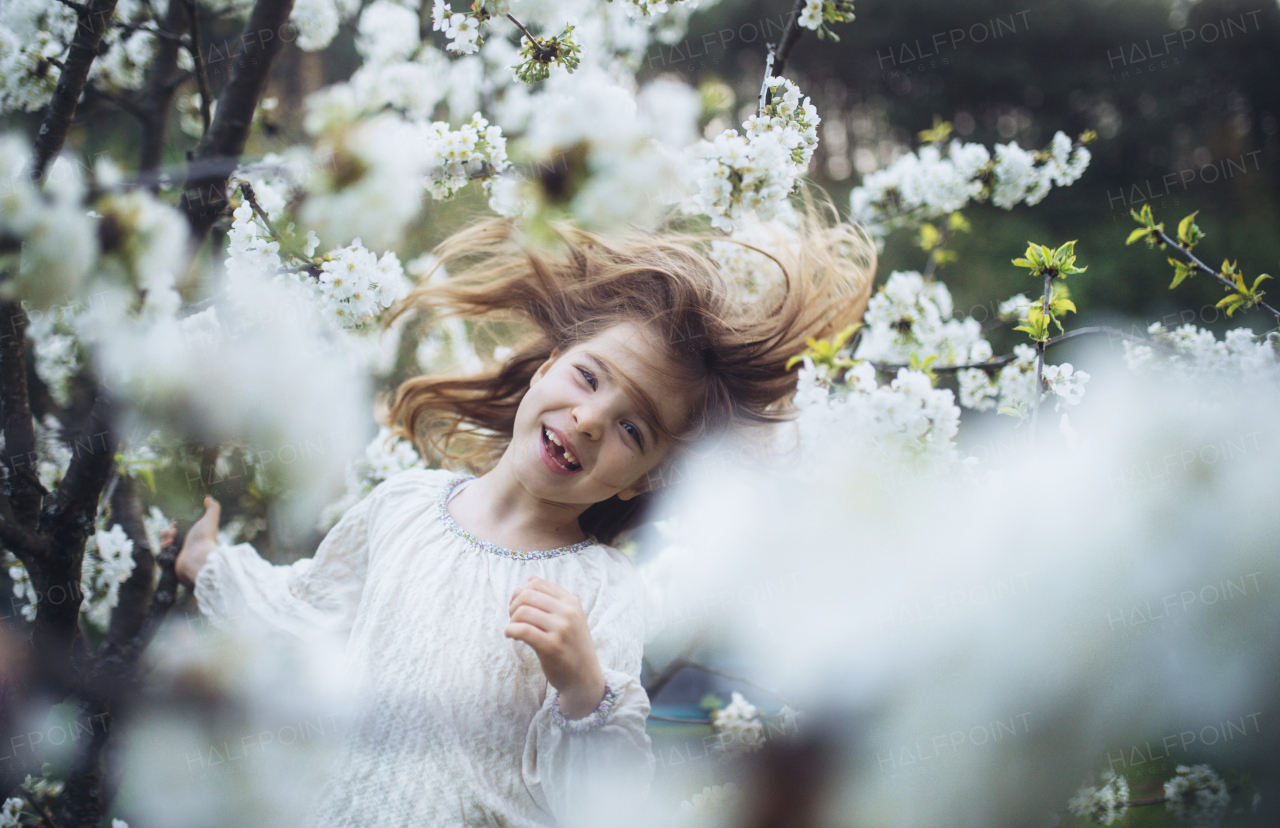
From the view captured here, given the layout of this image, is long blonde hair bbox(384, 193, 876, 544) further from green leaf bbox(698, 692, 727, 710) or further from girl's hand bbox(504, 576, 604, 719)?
green leaf bbox(698, 692, 727, 710)

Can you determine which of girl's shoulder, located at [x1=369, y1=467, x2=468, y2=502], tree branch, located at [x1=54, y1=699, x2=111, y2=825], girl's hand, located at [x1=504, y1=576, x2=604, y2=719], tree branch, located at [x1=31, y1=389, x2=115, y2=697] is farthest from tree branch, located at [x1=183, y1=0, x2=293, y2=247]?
tree branch, located at [x1=54, y1=699, x2=111, y2=825]

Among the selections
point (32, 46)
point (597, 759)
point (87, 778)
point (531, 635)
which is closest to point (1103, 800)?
point (597, 759)

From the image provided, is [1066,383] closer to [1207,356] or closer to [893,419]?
[1207,356]

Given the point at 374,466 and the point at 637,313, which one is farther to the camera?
the point at 374,466

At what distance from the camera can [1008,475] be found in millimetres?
1009

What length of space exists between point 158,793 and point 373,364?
4.41ft

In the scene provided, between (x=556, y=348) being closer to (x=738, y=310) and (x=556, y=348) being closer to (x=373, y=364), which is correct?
(x=738, y=310)

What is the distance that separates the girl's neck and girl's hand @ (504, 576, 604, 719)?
27 cm

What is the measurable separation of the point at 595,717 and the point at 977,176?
1631 mm

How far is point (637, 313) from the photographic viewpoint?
55.4 inches

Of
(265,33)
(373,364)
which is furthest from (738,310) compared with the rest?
(373,364)

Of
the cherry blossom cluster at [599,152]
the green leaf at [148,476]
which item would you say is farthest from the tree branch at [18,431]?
the cherry blossom cluster at [599,152]

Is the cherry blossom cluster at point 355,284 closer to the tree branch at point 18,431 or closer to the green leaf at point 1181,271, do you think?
the tree branch at point 18,431

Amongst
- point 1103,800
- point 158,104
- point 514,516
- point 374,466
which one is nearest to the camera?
point 1103,800
